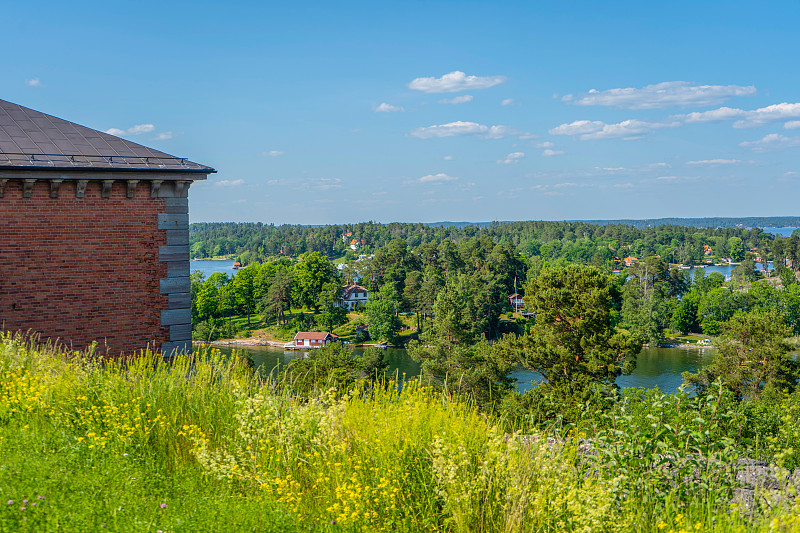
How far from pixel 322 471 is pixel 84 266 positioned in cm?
686

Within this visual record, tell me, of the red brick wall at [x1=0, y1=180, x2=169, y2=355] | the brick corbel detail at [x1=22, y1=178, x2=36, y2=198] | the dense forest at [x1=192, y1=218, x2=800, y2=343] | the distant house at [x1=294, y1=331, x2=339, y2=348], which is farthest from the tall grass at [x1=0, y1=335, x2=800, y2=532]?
the distant house at [x1=294, y1=331, x2=339, y2=348]

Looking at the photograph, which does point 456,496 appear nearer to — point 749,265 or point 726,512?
point 726,512

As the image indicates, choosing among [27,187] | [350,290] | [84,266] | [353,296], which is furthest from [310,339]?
[27,187]

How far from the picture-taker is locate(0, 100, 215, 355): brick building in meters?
9.58

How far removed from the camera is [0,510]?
3.98 metres

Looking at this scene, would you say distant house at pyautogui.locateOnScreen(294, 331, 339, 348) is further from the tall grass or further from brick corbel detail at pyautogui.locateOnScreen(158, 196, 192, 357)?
the tall grass

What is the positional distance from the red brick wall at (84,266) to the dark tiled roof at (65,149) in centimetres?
34

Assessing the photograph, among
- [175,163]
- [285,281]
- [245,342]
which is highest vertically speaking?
[175,163]

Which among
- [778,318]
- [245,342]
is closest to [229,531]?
[778,318]

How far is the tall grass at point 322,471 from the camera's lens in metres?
4.25

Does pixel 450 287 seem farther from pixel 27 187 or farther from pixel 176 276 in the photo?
pixel 27 187

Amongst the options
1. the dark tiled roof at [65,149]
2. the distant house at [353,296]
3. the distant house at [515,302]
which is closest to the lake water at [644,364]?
the distant house at [353,296]

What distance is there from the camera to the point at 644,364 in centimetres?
6088

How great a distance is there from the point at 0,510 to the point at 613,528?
3837 millimetres
